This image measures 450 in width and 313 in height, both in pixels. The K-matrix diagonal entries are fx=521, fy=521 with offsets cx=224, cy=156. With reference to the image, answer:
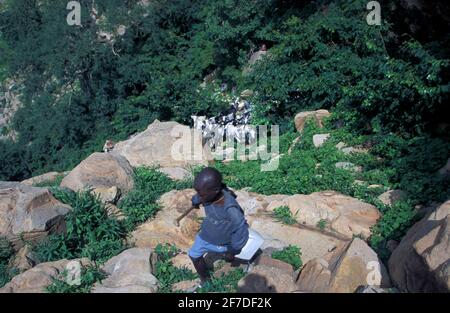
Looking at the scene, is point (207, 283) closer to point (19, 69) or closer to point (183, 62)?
point (183, 62)

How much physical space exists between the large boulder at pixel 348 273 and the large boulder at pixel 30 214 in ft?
9.64

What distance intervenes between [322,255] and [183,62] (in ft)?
39.4

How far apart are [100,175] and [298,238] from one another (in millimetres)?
3013

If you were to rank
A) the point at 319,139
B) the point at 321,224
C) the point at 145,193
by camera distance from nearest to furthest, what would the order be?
the point at 321,224 < the point at 145,193 < the point at 319,139

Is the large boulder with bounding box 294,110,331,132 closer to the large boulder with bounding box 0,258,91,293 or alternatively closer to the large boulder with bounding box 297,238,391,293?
the large boulder with bounding box 297,238,391,293

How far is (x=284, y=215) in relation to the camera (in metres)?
6.14

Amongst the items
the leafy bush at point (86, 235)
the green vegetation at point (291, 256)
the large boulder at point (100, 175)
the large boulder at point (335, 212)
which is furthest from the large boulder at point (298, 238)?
the large boulder at point (100, 175)

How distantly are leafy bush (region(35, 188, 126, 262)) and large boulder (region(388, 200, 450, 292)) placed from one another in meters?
2.99

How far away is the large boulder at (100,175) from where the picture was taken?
23.4 ft
